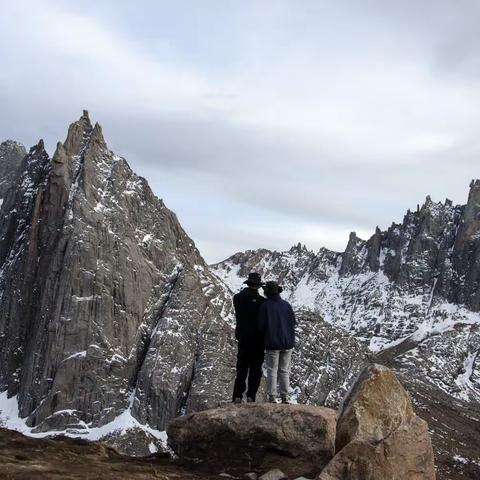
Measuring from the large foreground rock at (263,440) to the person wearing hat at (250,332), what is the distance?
146 cm

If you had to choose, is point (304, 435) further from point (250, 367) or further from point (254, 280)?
point (254, 280)

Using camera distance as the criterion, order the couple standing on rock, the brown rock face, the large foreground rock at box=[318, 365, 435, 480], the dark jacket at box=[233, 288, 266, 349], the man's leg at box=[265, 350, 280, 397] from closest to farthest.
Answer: the large foreground rock at box=[318, 365, 435, 480]
the brown rock face
the couple standing on rock
the dark jacket at box=[233, 288, 266, 349]
the man's leg at box=[265, 350, 280, 397]

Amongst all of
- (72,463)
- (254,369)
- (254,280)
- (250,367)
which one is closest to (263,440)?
(254,369)

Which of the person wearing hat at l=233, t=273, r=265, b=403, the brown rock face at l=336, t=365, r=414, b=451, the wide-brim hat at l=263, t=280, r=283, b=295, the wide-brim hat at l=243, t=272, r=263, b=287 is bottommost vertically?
the brown rock face at l=336, t=365, r=414, b=451

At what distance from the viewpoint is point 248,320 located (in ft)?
78.6

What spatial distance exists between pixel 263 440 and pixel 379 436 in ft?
12.4

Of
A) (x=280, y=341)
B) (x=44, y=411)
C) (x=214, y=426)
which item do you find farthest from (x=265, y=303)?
(x=44, y=411)

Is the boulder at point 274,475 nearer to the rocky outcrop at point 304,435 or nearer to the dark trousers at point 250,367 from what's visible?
the rocky outcrop at point 304,435

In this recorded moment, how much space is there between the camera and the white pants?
79.0ft

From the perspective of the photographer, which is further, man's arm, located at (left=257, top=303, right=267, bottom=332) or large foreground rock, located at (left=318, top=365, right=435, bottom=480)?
man's arm, located at (left=257, top=303, right=267, bottom=332)

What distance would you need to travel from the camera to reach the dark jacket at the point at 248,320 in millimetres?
23891

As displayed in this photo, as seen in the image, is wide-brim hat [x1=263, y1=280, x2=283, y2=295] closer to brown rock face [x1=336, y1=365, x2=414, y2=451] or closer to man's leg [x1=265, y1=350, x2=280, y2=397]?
man's leg [x1=265, y1=350, x2=280, y2=397]

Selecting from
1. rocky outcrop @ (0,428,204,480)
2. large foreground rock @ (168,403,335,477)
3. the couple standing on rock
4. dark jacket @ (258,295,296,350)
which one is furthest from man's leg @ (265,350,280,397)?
rocky outcrop @ (0,428,204,480)

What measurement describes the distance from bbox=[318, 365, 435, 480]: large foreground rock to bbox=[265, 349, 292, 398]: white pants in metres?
2.31
